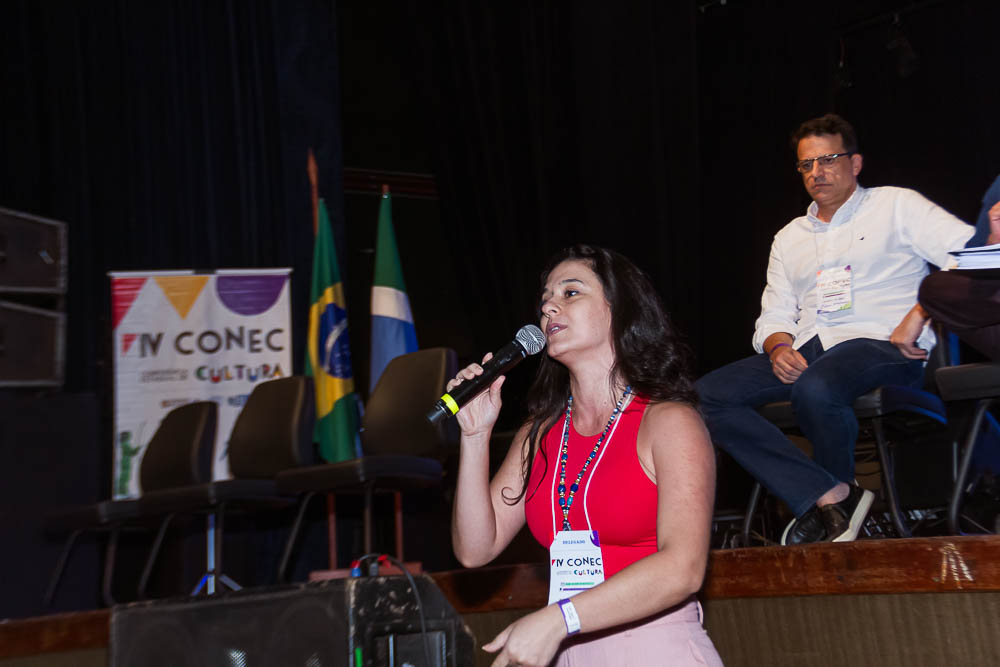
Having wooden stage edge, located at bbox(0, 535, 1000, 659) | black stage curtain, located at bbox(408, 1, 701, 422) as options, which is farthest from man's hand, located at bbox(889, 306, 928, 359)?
black stage curtain, located at bbox(408, 1, 701, 422)

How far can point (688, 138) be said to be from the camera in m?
4.81

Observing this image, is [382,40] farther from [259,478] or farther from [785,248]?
[785,248]

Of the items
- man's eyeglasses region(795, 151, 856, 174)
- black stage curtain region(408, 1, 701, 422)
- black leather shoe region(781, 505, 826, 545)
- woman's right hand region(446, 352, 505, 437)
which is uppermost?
black stage curtain region(408, 1, 701, 422)

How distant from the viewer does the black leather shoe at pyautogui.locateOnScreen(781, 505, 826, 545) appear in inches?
95.2

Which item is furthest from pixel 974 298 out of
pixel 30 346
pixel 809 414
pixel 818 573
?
pixel 30 346

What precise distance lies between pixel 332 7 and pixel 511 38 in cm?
141

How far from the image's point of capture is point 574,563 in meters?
1.58

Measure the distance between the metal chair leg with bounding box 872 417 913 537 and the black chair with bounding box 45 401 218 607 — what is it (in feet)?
9.45

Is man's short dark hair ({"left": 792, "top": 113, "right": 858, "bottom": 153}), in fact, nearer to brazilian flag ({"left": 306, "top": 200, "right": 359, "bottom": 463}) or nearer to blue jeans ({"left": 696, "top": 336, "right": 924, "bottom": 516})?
blue jeans ({"left": 696, "top": 336, "right": 924, "bottom": 516})

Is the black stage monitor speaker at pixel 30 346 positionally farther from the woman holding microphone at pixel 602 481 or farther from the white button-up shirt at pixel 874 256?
the woman holding microphone at pixel 602 481

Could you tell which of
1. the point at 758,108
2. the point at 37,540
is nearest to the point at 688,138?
the point at 758,108

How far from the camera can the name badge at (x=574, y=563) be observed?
5.12ft

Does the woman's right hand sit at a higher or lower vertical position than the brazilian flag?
lower

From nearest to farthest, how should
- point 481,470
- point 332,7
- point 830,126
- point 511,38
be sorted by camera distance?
point 481,470 < point 830,126 < point 511,38 < point 332,7
